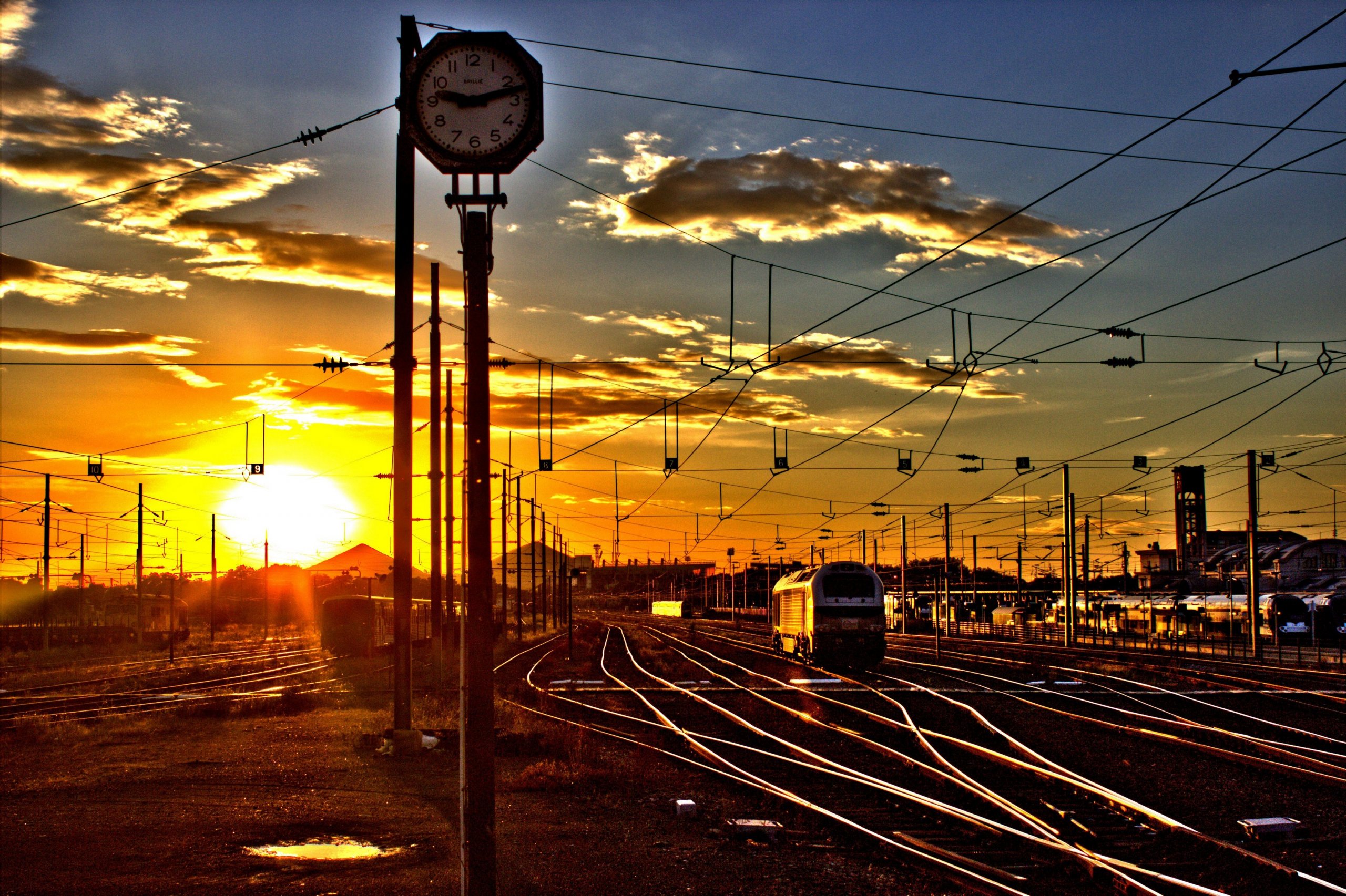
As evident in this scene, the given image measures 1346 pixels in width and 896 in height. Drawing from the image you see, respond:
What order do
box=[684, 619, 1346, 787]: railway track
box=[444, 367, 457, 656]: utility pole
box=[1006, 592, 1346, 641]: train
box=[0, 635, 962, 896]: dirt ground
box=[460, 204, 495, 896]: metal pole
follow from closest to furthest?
1. box=[460, 204, 495, 896]: metal pole
2. box=[0, 635, 962, 896]: dirt ground
3. box=[684, 619, 1346, 787]: railway track
4. box=[444, 367, 457, 656]: utility pole
5. box=[1006, 592, 1346, 641]: train

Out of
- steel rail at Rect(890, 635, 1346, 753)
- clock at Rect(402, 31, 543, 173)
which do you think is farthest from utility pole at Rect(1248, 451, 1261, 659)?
clock at Rect(402, 31, 543, 173)

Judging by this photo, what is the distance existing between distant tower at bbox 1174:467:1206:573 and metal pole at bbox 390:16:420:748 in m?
112

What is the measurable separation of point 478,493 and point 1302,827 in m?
10.1

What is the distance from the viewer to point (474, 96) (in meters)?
7.70

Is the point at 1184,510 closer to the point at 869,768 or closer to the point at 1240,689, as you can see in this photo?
the point at 1240,689

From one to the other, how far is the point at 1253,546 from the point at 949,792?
1438 inches

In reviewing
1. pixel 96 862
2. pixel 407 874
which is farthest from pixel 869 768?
pixel 96 862

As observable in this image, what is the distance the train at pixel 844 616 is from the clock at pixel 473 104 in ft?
96.2

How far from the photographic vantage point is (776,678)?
115 ft

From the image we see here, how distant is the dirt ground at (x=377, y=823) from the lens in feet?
34.1

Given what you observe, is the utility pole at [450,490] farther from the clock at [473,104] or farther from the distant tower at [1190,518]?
the distant tower at [1190,518]

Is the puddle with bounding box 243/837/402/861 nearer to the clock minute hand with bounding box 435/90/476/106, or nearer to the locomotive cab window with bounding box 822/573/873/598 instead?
the clock minute hand with bounding box 435/90/476/106

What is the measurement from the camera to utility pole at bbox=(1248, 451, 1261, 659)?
43013 mm

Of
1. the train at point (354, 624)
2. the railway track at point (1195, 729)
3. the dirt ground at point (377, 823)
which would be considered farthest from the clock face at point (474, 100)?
the train at point (354, 624)
